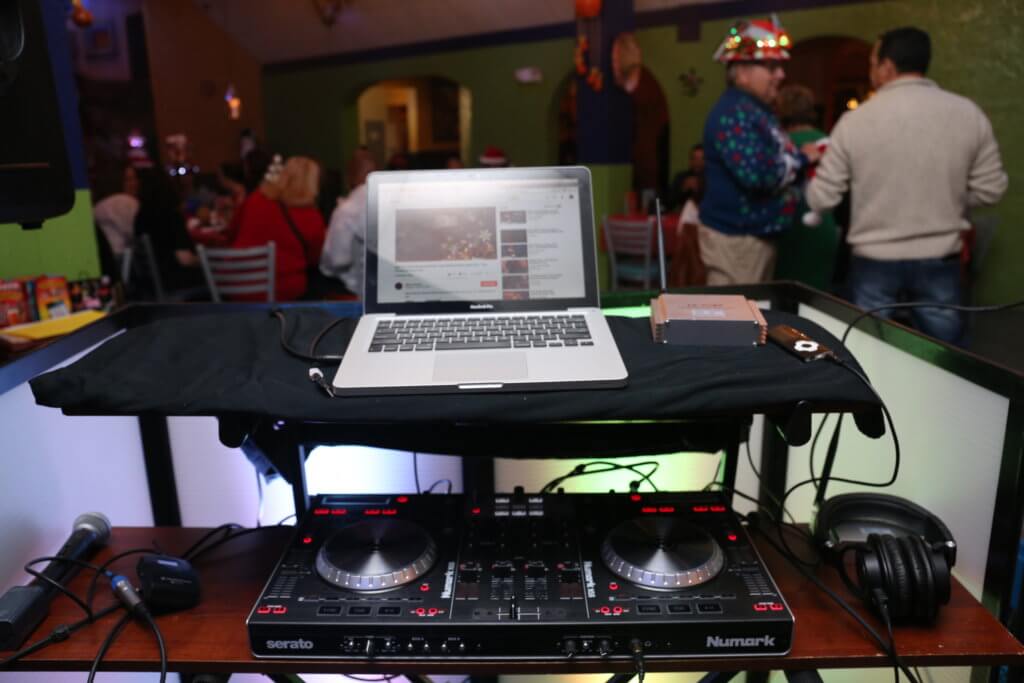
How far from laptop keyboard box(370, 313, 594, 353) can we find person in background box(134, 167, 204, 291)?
3.41 metres

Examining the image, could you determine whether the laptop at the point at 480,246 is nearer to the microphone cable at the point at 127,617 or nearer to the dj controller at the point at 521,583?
the dj controller at the point at 521,583

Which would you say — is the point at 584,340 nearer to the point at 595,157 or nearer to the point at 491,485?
the point at 491,485

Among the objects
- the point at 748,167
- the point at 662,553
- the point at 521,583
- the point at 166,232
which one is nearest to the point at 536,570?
the point at 521,583

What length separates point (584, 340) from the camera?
1077 millimetres

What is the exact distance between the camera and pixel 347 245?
137 inches

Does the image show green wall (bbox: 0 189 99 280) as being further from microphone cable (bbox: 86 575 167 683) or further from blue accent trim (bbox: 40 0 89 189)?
microphone cable (bbox: 86 575 167 683)

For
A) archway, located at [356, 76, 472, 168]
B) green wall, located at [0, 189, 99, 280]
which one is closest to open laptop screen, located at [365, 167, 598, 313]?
green wall, located at [0, 189, 99, 280]

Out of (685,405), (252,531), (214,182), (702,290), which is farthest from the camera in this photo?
(214,182)

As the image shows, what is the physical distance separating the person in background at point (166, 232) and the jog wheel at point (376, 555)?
3.44m

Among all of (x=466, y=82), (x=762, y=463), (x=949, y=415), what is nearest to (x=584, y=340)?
(x=949, y=415)

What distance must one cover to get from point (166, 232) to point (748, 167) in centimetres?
319

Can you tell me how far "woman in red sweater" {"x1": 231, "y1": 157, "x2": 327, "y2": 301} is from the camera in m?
3.60

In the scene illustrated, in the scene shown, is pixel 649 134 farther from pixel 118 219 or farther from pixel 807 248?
pixel 807 248

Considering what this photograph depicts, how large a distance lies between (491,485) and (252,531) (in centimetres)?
55
